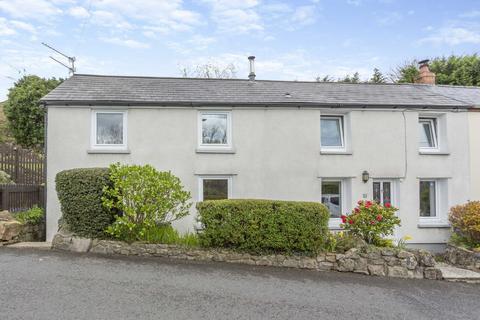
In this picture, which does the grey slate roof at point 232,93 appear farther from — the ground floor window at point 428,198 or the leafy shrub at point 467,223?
the leafy shrub at point 467,223

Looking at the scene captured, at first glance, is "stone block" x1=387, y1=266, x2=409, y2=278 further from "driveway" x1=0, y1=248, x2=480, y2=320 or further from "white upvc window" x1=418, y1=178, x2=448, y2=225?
"white upvc window" x1=418, y1=178, x2=448, y2=225

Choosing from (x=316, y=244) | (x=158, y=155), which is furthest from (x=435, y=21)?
(x=158, y=155)

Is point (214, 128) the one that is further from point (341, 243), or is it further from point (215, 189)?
point (341, 243)

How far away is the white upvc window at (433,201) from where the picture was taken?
1195cm

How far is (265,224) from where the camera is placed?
771cm

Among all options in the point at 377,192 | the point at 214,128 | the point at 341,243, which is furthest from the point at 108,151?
the point at 377,192

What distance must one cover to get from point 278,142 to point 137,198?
17.9ft

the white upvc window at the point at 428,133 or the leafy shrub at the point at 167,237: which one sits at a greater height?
the white upvc window at the point at 428,133

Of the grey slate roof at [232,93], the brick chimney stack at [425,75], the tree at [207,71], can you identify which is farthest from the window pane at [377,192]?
the tree at [207,71]

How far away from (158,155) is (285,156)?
4396mm

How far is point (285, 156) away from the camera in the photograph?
448 inches

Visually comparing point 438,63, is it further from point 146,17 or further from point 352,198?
point 146,17

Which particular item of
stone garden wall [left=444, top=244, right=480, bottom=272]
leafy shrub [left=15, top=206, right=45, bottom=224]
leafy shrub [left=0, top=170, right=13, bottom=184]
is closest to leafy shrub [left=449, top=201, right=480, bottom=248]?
stone garden wall [left=444, top=244, right=480, bottom=272]

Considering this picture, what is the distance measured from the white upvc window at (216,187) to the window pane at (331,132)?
392 centimetres
